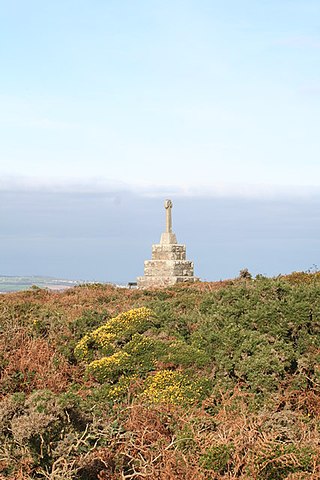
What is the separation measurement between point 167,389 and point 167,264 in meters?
21.4

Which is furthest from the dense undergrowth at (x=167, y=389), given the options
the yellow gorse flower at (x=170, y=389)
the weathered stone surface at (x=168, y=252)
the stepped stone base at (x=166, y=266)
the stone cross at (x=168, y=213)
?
the stone cross at (x=168, y=213)

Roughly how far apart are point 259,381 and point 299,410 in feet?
2.14

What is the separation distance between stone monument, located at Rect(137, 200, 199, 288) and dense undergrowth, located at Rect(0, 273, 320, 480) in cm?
1648

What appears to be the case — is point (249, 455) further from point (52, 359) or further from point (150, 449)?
point (52, 359)

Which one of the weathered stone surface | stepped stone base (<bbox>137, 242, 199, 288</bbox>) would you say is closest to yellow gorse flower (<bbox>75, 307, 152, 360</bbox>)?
stepped stone base (<bbox>137, 242, 199, 288</bbox>)

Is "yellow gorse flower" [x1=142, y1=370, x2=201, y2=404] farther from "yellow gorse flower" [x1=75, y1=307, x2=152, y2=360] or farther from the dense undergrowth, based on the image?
"yellow gorse flower" [x1=75, y1=307, x2=152, y2=360]

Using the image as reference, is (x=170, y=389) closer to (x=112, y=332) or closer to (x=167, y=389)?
(x=167, y=389)

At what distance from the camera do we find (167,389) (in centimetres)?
884

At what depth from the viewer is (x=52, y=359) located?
10023mm

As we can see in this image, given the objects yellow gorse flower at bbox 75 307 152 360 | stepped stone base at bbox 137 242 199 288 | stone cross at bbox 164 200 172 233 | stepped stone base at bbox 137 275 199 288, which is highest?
stone cross at bbox 164 200 172 233

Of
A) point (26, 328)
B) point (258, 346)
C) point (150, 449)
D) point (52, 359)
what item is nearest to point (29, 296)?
point (26, 328)

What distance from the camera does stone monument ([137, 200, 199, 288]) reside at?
30.1 m

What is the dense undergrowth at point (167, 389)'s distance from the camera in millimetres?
6301

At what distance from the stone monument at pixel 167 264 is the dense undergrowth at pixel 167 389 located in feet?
54.1
